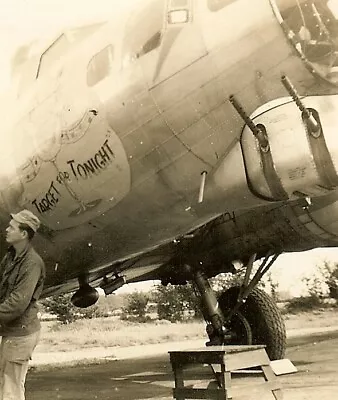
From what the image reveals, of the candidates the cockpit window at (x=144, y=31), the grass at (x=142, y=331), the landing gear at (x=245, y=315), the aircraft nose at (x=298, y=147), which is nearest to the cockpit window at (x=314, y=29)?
the aircraft nose at (x=298, y=147)

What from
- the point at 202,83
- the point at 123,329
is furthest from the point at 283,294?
the point at 202,83

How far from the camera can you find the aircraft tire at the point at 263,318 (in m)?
4.68

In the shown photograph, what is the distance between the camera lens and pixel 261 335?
4688 millimetres

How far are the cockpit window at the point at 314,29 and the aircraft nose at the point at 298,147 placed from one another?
135 mm

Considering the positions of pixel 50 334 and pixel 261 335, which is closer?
pixel 261 335

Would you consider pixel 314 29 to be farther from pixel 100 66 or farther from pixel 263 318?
pixel 263 318

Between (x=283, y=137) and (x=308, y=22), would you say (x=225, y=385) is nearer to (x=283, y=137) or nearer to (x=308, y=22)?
(x=283, y=137)

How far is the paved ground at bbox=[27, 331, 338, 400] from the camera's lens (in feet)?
10.9

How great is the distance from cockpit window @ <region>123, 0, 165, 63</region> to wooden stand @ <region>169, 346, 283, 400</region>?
116 cm

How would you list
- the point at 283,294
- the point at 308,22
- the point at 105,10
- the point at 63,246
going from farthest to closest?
the point at 283,294 → the point at 63,246 → the point at 105,10 → the point at 308,22

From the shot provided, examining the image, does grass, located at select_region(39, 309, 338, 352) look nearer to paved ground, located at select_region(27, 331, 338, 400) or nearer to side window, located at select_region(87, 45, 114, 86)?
paved ground, located at select_region(27, 331, 338, 400)

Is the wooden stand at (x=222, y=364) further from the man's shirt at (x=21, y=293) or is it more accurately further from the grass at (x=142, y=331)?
the grass at (x=142, y=331)

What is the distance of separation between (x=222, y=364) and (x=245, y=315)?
2447mm

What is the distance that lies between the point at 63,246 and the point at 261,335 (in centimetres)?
195
